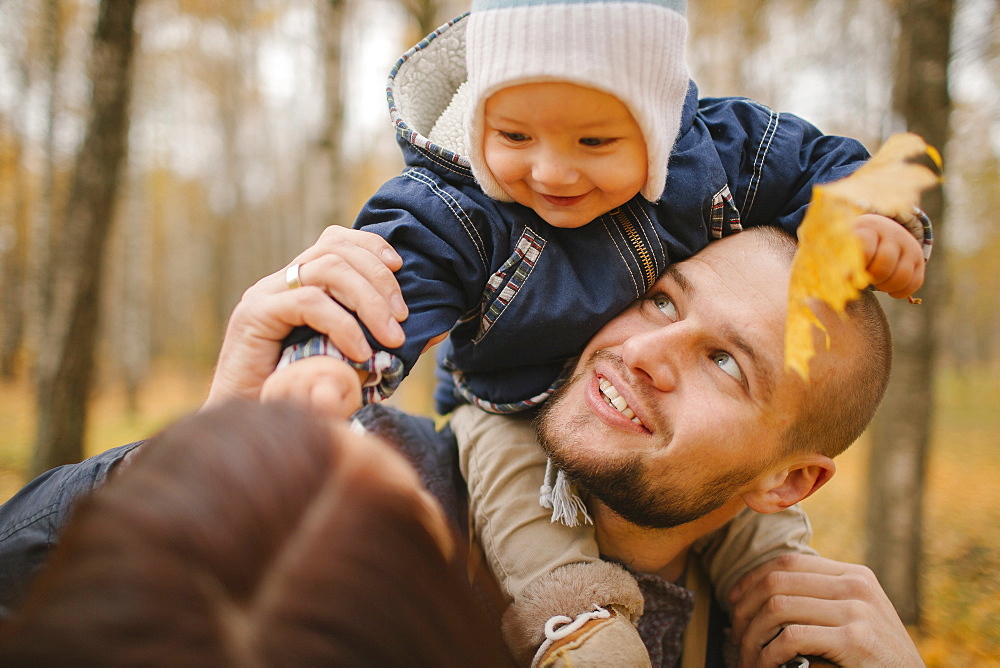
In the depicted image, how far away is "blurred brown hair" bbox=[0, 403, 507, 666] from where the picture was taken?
80 cm

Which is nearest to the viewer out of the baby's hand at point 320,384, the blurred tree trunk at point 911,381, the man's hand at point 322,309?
the baby's hand at point 320,384

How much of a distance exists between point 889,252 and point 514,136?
40.8 inches

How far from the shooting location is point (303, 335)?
4.66 feet

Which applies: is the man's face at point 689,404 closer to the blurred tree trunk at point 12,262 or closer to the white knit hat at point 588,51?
the white knit hat at point 588,51

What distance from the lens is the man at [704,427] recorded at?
158 centimetres

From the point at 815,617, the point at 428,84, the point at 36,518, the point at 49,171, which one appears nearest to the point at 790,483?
the point at 815,617

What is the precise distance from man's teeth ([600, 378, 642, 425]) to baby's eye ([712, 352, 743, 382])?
0.95 ft

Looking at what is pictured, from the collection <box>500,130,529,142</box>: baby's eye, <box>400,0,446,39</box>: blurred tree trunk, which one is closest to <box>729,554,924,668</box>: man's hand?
<box>500,130,529,142</box>: baby's eye

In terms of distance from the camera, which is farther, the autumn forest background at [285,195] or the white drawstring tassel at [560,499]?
the autumn forest background at [285,195]

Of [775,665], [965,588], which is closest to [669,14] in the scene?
[775,665]

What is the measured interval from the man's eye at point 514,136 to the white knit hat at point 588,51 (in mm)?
75

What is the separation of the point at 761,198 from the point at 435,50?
3.76ft

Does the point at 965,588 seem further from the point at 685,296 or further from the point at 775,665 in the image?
the point at 685,296

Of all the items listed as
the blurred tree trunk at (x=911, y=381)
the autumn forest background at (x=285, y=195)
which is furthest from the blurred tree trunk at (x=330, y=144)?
the blurred tree trunk at (x=911, y=381)
